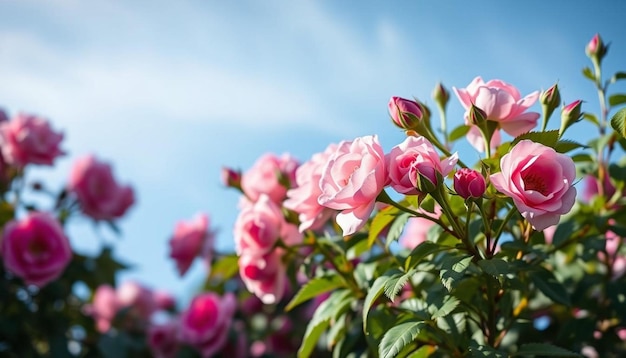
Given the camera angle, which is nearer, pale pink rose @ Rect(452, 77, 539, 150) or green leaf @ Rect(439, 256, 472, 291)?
green leaf @ Rect(439, 256, 472, 291)

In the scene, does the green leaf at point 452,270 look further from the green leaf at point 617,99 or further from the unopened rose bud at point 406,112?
the green leaf at point 617,99

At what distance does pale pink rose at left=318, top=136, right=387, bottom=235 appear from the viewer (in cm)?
88

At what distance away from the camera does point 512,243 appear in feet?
3.46

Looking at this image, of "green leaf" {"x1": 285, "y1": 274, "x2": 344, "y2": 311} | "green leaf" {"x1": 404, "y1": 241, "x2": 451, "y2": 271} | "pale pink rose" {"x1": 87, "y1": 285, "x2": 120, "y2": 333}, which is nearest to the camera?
"green leaf" {"x1": 404, "y1": 241, "x2": 451, "y2": 271}

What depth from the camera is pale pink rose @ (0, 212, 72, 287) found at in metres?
1.92

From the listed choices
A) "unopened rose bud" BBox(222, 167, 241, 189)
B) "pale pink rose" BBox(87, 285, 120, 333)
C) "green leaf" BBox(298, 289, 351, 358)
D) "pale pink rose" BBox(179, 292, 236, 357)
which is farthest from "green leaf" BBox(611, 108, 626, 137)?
"pale pink rose" BBox(87, 285, 120, 333)

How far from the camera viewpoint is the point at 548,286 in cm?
108

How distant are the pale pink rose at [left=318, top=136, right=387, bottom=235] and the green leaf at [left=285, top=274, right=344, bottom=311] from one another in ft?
0.95

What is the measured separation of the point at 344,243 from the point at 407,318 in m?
0.26

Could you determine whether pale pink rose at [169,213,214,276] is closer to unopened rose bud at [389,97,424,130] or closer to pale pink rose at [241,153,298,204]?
pale pink rose at [241,153,298,204]

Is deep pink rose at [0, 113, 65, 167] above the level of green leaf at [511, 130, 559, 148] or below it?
above

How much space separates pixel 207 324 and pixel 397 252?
0.95 m

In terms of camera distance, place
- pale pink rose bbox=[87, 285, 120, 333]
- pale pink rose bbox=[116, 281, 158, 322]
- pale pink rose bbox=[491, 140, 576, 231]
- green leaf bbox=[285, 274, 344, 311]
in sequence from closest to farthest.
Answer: pale pink rose bbox=[491, 140, 576, 231] → green leaf bbox=[285, 274, 344, 311] → pale pink rose bbox=[87, 285, 120, 333] → pale pink rose bbox=[116, 281, 158, 322]

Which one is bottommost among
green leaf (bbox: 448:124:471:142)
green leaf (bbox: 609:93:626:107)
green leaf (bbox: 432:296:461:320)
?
green leaf (bbox: 432:296:461:320)
